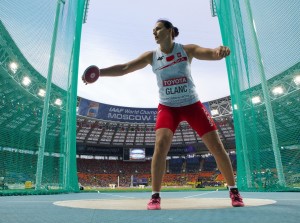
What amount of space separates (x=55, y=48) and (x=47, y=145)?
2.56 metres

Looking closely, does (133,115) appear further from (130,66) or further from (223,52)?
(223,52)

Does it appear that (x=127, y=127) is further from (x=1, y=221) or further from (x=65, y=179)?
(x=1, y=221)

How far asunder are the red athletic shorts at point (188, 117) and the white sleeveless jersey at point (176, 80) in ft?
0.17

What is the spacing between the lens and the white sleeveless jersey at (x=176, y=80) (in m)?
2.51

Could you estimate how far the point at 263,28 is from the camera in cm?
570

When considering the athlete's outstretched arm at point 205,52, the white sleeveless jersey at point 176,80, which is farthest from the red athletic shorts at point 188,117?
the athlete's outstretched arm at point 205,52

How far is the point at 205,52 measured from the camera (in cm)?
243

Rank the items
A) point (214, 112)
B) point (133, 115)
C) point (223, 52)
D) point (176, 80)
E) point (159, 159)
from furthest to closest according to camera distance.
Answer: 1. point (133, 115)
2. point (214, 112)
3. point (176, 80)
4. point (159, 159)
5. point (223, 52)

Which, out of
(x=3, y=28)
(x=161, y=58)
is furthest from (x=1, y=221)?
(x=3, y=28)

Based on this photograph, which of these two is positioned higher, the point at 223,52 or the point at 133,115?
the point at 133,115

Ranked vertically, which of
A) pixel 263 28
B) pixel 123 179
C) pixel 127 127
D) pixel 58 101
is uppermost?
pixel 127 127

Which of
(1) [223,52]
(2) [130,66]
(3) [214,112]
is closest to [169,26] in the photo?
(2) [130,66]

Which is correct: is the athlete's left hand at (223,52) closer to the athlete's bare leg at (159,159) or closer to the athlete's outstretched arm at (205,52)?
the athlete's outstretched arm at (205,52)

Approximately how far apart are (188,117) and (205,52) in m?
0.64
